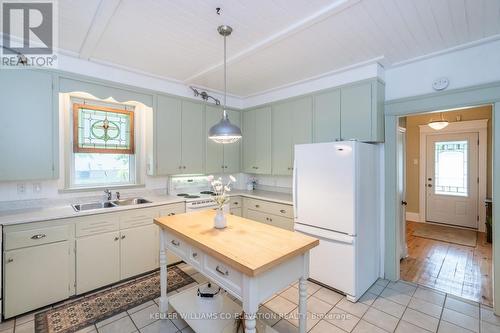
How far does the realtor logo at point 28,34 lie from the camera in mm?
1948

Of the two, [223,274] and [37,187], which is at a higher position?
[37,187]

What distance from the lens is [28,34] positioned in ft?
7.54

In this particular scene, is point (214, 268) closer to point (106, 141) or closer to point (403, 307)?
point (403, 307)

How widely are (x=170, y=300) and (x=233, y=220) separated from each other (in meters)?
0.96

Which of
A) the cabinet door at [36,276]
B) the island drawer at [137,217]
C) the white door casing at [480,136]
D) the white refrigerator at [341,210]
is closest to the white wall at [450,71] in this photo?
the white refrigerator at [341,210]

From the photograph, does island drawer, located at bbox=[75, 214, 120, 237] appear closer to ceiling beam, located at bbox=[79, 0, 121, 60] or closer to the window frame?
the window frame

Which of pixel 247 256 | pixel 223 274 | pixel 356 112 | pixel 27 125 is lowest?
pixel 223 274

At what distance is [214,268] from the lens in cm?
165

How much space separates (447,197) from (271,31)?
544 cm

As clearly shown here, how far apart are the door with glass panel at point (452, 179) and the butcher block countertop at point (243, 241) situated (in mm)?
5093

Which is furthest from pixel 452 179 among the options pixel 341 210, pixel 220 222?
pixel 220 222

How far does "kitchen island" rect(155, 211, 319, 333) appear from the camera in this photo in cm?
139

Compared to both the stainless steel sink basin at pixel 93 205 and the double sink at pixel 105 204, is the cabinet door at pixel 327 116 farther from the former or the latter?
the stainless steel sink basin at pixel 93 205

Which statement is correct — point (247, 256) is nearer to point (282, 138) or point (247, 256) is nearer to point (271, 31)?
point (271, 31)
